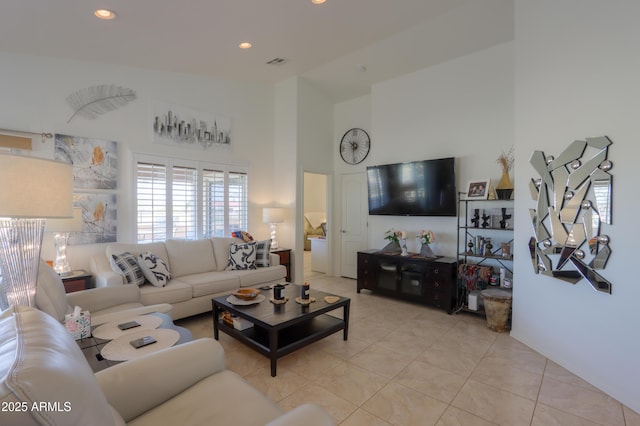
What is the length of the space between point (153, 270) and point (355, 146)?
3.94m

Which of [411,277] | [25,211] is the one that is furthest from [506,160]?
[25,211]

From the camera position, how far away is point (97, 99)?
3852 millimetres

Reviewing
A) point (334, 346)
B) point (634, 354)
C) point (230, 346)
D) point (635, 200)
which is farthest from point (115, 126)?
point (634, 354)

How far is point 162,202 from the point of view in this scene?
4410 mm

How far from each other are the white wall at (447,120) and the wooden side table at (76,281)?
13.2 feet

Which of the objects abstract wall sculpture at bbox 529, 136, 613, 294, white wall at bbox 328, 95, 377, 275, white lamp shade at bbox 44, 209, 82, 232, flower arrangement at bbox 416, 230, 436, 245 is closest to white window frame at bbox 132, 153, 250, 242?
white lamp shade at bbox 44, 209, 82, 232

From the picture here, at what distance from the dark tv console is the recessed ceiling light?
163 inches

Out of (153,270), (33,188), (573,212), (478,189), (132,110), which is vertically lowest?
(153,270)

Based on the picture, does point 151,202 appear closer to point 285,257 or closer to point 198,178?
point 198,178

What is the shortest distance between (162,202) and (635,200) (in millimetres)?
4875

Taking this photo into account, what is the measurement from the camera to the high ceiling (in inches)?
116

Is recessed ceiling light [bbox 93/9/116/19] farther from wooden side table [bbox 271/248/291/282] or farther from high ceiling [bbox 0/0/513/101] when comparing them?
wooden side table [bbox 271/248/291/282]

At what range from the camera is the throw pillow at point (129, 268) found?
3385 mm

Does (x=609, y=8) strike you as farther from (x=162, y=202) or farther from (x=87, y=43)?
(x=162, y=202)
